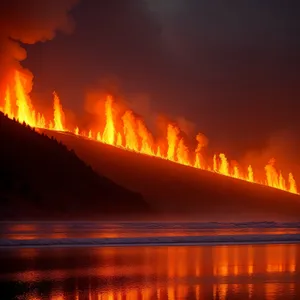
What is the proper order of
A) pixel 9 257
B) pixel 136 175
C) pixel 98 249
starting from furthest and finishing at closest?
pixel 136 175 → pixel 98 249 → pixel 9 257

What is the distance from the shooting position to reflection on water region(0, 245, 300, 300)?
17.0m

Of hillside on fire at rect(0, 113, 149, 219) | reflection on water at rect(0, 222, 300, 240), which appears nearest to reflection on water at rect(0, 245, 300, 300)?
reflection on water at rect(0, 222, 300, 240)

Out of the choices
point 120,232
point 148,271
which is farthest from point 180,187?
point 148,271

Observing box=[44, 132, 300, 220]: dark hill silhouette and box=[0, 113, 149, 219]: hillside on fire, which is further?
box=[44, 132, 300, 220]: dark hill silhouette

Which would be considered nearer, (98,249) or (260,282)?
(260,282)

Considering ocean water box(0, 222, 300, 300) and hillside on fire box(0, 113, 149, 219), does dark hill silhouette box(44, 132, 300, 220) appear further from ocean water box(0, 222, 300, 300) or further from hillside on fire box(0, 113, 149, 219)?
ocean water box(0, 222, 300, 300)

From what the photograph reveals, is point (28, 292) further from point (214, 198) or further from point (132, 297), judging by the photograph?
point (214, 198)

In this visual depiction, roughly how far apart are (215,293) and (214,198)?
11856cm

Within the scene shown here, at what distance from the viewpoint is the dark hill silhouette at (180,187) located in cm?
13288

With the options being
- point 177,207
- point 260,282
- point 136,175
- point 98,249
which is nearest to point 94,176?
point 136,175

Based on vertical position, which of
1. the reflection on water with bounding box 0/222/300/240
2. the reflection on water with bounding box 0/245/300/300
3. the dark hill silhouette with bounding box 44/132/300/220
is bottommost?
the reflection on water with bounding box 0/245/300/300

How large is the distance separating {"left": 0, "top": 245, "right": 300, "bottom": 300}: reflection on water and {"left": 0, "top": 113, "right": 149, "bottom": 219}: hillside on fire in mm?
82746

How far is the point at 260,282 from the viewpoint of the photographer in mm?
18984

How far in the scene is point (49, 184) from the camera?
459ft
